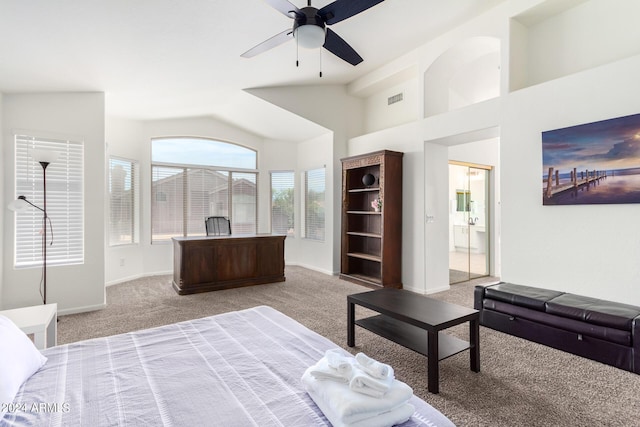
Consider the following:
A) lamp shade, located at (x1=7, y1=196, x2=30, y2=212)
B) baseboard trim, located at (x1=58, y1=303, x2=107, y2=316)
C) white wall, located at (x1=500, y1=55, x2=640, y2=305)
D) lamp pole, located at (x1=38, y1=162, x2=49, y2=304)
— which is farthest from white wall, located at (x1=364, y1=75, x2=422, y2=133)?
baseboard trim, located at (x1=58, y1=303, x2=107, y2=316)

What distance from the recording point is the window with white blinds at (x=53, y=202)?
3.86 m

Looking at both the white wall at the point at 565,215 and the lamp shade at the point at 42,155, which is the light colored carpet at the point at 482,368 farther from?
the lamp shade at the point at 42,155

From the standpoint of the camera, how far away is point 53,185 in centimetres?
402

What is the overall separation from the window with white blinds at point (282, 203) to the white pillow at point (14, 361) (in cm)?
591

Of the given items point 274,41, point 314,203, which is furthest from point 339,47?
point 314,203

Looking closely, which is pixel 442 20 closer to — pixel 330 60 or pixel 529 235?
pixel 330 60

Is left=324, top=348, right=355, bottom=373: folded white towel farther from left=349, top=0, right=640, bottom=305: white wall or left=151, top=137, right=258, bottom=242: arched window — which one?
left=151, top=137, right=258, bottom=242: arched window

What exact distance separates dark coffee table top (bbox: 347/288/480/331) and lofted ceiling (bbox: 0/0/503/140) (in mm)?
2936

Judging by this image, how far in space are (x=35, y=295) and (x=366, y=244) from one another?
483cm

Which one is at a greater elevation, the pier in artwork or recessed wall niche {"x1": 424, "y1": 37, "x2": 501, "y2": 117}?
recessed wall niche {"x1": 424, "y1": 37, "x2": 501, "y2": 117}

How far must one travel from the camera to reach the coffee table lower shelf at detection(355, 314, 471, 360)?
2.49 m

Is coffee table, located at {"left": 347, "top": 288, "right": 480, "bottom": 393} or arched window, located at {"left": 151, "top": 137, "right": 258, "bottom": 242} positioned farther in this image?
arched window, located at {"left": 151, "top": 137, "right": 258, "bottom": 242}

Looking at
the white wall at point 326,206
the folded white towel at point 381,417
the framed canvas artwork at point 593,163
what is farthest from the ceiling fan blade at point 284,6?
the white wall at point 326,206

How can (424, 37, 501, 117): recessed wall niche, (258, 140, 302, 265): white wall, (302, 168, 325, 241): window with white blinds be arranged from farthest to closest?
1. (258, 140, 302, 265): white wall
2. (302, 168, 325, 241): window with white blinds
3. (424, 37, 501, 117): recessed wall niche
